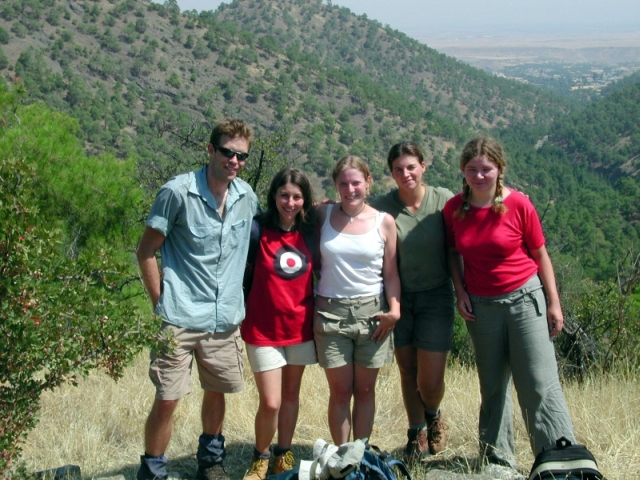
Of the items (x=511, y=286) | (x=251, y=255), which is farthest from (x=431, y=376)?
(x=251, y=255)

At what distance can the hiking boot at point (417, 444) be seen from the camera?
321cm

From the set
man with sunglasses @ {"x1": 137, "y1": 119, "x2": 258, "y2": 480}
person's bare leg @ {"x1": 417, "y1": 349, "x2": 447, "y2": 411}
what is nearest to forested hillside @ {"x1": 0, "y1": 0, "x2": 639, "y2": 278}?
man with sunglasses @ {"x1": 137, "y1": 119, "x2": 258, "y2": 480}

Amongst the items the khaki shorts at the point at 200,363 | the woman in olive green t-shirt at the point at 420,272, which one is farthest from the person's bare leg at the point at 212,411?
the woman in olive green t-shirt at the point at 420,272

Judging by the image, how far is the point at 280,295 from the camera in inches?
114

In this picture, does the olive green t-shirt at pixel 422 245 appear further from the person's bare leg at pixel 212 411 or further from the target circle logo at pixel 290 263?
the person's bare leg at pixel 212 411

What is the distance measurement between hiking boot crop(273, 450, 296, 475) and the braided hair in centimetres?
138

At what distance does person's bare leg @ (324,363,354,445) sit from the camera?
2924 mm

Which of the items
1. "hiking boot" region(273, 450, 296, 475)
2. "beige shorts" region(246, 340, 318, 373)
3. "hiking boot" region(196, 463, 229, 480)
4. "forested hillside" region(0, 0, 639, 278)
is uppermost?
"forested hillside" region(0, 0, 639, 278)

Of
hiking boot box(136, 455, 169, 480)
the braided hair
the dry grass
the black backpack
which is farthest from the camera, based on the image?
the dry grass

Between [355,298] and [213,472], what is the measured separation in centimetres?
108

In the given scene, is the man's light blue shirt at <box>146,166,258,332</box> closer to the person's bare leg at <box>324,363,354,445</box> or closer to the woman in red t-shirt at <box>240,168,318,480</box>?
the woman in red t-shirt at <box>240,168,318,480</box>

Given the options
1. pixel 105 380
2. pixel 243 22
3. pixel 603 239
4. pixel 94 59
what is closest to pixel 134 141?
pixel 94 59

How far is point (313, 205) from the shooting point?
3045 millimetres

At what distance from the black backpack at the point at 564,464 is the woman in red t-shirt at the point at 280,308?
3.51ft
